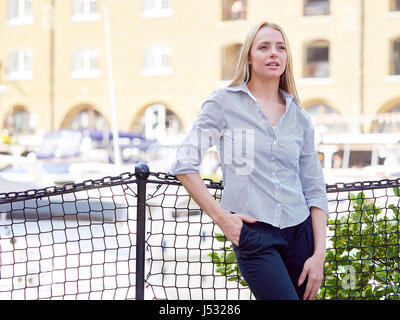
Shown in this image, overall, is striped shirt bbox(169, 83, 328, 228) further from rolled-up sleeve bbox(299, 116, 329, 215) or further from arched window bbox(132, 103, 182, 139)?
arched window bbox(132, 103, 182, 139)

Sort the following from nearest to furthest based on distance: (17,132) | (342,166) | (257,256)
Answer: (257,256) → (342,166) → (17,132)

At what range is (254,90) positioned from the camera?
2.11 metres

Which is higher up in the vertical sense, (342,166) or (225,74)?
(225,74)

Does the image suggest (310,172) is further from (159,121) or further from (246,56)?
(159,121)

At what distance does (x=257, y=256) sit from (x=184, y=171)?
35cm

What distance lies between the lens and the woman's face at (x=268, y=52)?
2.06 m

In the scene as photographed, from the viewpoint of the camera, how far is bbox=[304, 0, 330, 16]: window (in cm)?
2698

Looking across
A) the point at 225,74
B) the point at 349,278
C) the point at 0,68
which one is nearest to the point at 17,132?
the point at 0,68

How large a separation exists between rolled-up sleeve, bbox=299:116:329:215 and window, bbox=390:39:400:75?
25357mm

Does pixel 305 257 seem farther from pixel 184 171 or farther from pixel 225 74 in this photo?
pixel 225 74

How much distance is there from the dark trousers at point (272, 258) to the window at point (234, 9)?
26731mm

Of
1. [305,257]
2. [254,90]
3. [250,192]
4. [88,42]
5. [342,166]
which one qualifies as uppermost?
[88,42]

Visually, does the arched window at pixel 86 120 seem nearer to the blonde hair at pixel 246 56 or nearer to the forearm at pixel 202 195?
the blonde hair at pixel 246 56

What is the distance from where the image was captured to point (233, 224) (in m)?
1.92
